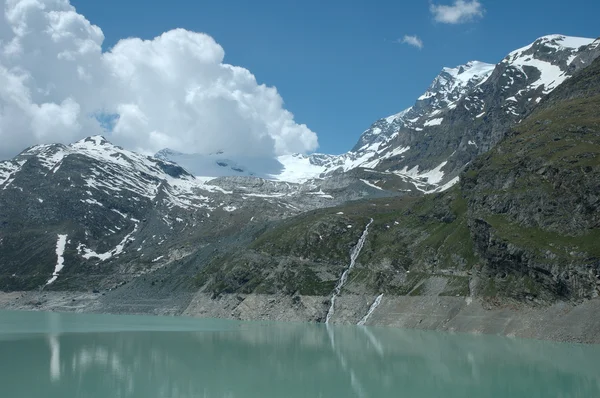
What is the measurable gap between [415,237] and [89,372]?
368 ft

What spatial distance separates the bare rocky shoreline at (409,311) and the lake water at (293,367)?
6.35 metres

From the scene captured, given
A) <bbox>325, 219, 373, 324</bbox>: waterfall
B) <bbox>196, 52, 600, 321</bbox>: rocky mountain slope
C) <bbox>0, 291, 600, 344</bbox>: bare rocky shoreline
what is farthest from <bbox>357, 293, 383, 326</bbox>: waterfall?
<bbox>325, 219, 373, 324</bbox>: waterfall

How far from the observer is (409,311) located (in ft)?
397

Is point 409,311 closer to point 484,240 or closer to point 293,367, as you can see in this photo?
point 484,240

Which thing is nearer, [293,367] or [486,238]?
[293,367]

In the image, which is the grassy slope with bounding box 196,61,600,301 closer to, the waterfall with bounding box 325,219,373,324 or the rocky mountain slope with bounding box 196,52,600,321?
the rocky mountain slope with bounding box 196,52,600,321

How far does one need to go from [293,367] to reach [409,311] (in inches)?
2480

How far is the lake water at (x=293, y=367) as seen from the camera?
160 ft

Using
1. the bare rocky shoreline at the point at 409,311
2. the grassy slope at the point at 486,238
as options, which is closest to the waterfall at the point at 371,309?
the bare rocky shoreline at the point at 409,311

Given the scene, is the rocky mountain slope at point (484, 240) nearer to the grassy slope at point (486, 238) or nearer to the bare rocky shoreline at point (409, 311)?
the grassy slope at point (486, 238)

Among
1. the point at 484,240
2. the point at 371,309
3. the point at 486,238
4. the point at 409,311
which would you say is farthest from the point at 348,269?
the point at 486,238

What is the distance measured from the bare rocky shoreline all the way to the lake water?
635cm

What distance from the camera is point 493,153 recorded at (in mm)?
155750

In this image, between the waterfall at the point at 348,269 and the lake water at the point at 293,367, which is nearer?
the lake water at the point at 293,367
